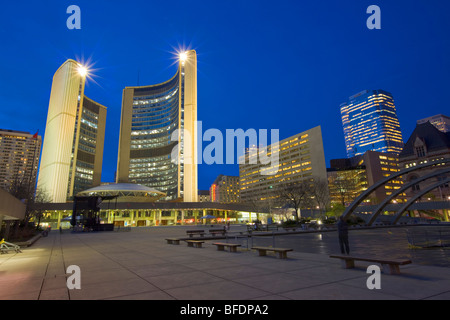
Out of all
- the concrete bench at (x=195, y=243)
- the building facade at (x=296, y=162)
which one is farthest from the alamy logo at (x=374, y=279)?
the building facade at (x=296, y=162)

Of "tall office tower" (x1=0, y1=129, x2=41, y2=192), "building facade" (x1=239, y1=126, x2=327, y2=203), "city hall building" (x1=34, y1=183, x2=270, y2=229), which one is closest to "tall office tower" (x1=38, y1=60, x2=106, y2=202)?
"city hall building" (x1=34, y1=183, x2=270, y2=229)

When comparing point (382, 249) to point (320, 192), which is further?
point (320, 192)

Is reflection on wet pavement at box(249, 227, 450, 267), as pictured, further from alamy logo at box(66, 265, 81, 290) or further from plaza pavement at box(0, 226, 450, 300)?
alamy logo at box(66, 265, 81, 290)

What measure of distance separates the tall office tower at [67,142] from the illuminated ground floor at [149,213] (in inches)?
781

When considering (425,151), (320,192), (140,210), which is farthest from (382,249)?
(425,151)

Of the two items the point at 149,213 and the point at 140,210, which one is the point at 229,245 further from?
the point at 149,213

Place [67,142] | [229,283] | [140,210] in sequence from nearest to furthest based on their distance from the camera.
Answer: [229,283] → [140,210] → [67,142]

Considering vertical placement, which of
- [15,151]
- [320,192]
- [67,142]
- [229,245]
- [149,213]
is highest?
[15,151]

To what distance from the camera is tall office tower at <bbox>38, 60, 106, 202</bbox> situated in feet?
371

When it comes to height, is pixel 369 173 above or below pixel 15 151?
below

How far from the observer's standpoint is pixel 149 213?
9681 cm

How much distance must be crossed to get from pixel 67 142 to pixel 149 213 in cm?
5544

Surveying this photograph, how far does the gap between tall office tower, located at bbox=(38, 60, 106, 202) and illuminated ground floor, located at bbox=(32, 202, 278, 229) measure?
19828 mm

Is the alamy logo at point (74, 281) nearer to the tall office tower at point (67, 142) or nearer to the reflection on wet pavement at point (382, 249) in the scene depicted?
the reflection on wet pavement at point (382, 249)
